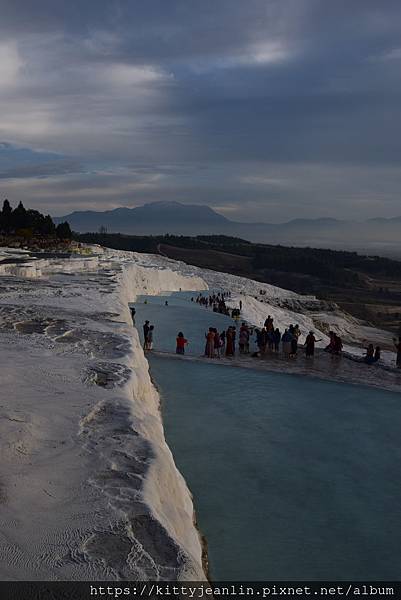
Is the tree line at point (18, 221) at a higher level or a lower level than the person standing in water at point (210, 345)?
higher

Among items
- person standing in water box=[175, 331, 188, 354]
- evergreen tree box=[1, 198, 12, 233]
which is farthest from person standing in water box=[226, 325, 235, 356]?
evergreen tree box=[1, 198, 12, 233]

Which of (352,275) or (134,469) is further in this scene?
(352,275)

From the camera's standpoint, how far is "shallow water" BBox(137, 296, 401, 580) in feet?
12.8

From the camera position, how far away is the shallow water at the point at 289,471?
3904 mm

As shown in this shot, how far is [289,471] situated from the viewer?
209 inches

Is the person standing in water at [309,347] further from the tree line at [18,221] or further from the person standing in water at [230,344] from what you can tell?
the tree line at [18,221]

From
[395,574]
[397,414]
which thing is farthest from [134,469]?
[397,414]

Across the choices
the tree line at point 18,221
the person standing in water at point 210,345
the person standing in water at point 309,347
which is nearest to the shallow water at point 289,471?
the person standing in water at point 210,345

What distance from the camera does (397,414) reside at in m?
7.27

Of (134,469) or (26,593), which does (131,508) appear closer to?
(134,469)

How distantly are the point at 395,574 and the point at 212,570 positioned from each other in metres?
1.31

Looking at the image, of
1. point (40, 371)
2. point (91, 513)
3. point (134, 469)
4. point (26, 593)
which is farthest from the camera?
point (40, 371)

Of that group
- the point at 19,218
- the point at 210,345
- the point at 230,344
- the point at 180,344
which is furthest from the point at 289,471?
the point at 19,218

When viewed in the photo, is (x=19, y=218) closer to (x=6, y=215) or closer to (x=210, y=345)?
(x=6, y=215)
